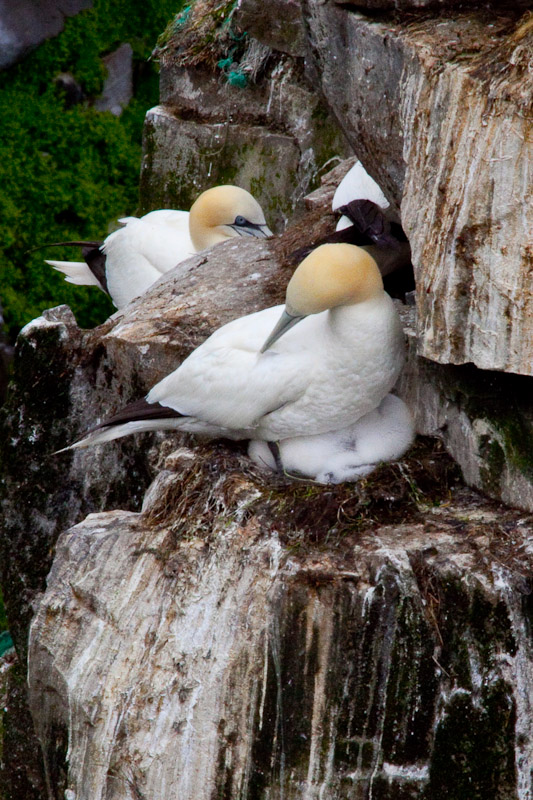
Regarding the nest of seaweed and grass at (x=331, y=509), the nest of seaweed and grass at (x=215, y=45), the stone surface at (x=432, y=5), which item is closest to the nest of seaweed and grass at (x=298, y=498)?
the nest of seaweed and grass at (x=331, y=509)

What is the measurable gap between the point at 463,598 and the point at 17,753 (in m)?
2.59

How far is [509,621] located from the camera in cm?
270

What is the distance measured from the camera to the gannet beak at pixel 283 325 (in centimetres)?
312

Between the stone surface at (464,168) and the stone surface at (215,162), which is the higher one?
the stone surface at (464,168)

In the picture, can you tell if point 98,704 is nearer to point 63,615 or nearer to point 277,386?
point 63,615

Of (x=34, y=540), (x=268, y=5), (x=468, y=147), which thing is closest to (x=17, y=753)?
(x=34, y=540)

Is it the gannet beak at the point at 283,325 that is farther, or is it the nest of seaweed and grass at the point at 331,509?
the gannet beak at the point at 283,325

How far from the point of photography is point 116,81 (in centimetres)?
973

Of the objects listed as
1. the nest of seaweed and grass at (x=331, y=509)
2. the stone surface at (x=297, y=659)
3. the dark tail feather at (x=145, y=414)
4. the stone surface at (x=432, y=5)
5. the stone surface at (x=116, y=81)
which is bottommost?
the stone surface at (x=297, y=659)

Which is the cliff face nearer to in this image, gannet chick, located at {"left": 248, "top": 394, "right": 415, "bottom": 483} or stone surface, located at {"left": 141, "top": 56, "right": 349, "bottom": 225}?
gannet chick, located at {"left": 248, "top": 394, "right": 415, "bottom": 483}

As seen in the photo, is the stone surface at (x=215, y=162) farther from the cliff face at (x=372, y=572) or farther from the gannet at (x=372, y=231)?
the cliff face at (x=372, y=572)

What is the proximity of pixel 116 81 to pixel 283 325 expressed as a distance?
7.38 metres

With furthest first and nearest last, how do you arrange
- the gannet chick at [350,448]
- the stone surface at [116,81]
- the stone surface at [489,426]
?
the stone surface at [116,81] < the gannet chick at [350,448] < the stone surface at [489,426]

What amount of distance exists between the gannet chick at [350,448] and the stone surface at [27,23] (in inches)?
269
